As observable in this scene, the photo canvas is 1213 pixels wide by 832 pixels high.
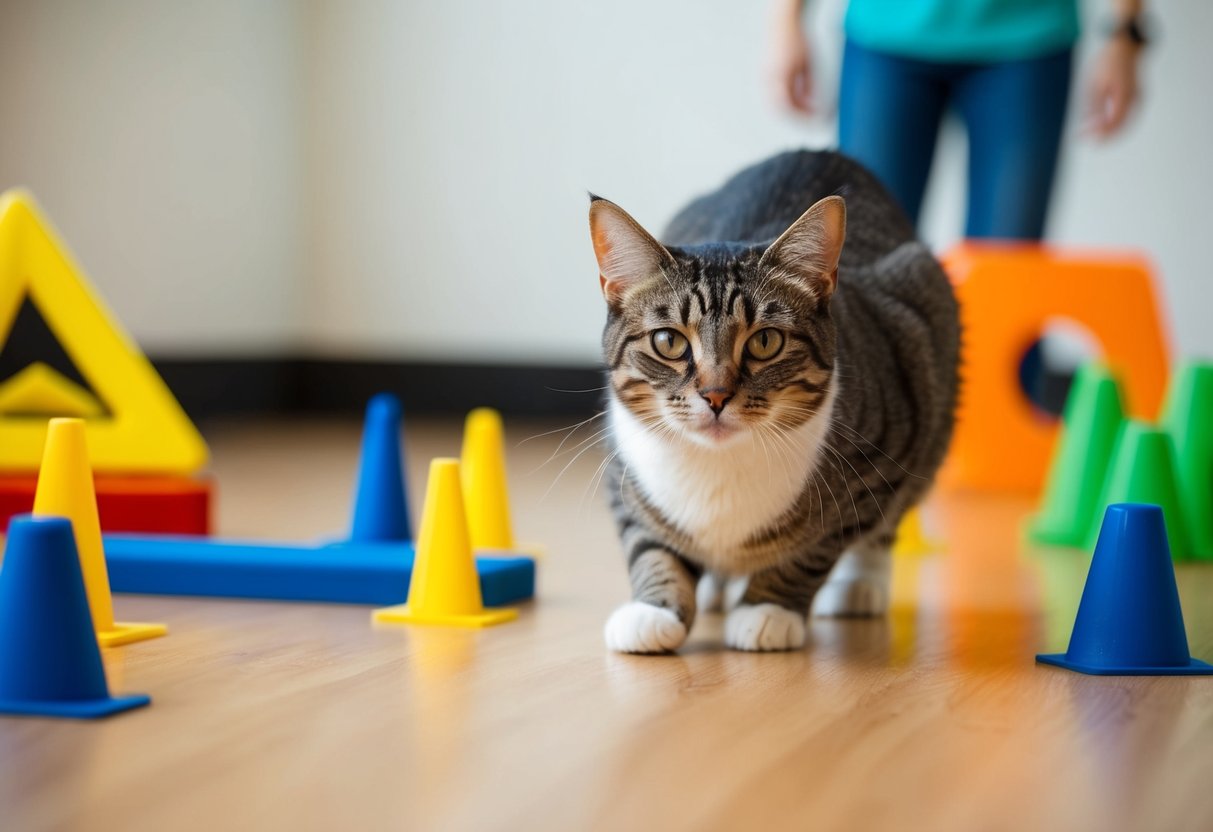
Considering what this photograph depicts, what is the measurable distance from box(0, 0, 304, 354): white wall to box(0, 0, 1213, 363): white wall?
0.4 inches

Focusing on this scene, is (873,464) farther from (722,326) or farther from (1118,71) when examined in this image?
(1118,71)

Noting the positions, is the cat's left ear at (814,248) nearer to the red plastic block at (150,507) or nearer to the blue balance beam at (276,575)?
the blue balance beam at (276,575)

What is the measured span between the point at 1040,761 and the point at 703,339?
68 cm

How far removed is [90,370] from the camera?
3.11 m

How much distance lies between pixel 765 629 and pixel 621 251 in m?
0.55

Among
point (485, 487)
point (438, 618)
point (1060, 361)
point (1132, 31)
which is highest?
point (1132, 31)

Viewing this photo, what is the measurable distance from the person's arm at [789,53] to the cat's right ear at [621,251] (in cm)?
154

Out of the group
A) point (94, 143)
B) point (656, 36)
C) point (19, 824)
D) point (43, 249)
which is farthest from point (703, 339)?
point (656, 36)

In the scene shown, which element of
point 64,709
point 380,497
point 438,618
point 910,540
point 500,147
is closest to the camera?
point 64,709

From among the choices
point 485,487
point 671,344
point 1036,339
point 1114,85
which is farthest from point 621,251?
point 1036,339

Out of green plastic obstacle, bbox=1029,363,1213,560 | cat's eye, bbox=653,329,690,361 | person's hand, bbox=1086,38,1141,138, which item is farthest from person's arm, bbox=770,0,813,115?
cat's eye, bbox=653,329,690,361

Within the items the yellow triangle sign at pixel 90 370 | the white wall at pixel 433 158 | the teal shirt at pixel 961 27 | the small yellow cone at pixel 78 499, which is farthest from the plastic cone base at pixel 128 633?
the white wall at pixel 433 158

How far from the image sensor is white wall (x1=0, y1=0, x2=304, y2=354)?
4.70 meters

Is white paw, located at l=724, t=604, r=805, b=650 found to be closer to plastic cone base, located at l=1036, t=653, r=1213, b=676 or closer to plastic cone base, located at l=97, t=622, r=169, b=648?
plastic cone base, located at l=1036, t=653, r=1213, b=676
